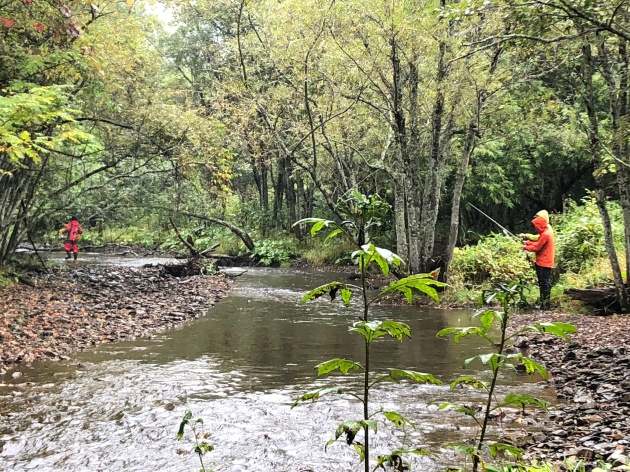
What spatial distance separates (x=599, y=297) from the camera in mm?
9703

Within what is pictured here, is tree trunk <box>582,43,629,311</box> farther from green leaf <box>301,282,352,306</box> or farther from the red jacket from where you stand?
the red jacket

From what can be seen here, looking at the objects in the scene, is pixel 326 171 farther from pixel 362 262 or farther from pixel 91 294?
pixel 362 262

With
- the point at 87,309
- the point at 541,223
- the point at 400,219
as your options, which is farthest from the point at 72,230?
the point at 541,223

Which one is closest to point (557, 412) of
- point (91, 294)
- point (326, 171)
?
point (91, 294)

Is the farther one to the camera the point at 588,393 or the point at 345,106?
the point at 345,106

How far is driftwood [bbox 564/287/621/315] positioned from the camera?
9469 mm

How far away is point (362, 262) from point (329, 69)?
13.3 metres

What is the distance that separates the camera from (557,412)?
183 inches

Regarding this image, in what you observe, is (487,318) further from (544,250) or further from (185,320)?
(544,250)

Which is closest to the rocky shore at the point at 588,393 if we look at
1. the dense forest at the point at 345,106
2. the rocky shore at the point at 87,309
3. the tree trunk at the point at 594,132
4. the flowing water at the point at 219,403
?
the flowing water at the point at 219,403

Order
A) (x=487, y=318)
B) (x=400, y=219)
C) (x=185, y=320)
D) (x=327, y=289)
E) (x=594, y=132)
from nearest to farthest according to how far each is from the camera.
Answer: (x=327, y=289), (x=487, y=318), (x=594, y=132), (x=185, y=320), (x=400, y=219)

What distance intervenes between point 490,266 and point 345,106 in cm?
653

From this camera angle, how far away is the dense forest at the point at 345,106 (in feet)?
25.4

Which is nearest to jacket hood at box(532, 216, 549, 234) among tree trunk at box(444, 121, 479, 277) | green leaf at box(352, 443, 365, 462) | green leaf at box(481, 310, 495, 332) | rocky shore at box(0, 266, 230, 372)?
tree trunk at box(444, 121, 479, 277)
